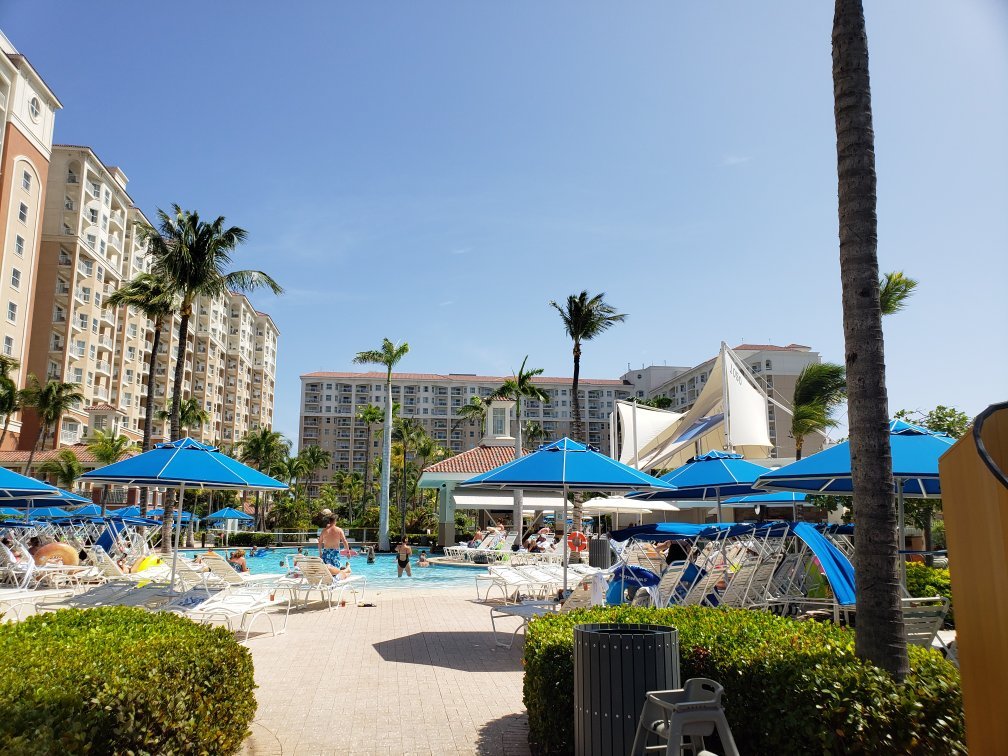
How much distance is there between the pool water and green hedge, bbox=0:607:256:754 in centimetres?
1312

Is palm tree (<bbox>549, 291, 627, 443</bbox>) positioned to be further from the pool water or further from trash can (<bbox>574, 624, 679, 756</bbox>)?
trash can (<bbox>574, 624, 679, 756</bbox>)

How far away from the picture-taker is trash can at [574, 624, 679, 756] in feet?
13.5

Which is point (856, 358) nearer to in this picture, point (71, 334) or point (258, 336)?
point (71, 334)

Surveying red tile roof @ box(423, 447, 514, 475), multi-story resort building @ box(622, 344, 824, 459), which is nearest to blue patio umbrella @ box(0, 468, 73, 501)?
red tile roof @ box(423, 447, 514, 475)

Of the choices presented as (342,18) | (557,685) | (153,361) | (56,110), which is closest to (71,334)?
(56,110)

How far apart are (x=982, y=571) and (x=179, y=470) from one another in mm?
9956

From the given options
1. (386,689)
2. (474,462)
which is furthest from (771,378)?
(386,689)

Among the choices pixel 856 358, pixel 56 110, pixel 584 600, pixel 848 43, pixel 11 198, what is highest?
pixel 56 110

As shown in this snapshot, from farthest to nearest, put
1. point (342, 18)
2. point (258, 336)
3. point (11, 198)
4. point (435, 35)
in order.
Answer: point (258, 336)
point (11, 198)
point (435, 35)
point (342, 18)

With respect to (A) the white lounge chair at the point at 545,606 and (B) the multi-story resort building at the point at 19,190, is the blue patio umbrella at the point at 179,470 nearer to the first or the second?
(A) the white lounge chair at the point at 545,606

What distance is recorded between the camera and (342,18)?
9.80 metres

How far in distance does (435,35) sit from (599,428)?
128m

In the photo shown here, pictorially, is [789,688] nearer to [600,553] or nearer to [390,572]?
[600,553]

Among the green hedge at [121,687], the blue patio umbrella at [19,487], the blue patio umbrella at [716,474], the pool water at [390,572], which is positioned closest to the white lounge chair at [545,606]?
the blue patio umbrella at [716,474]
